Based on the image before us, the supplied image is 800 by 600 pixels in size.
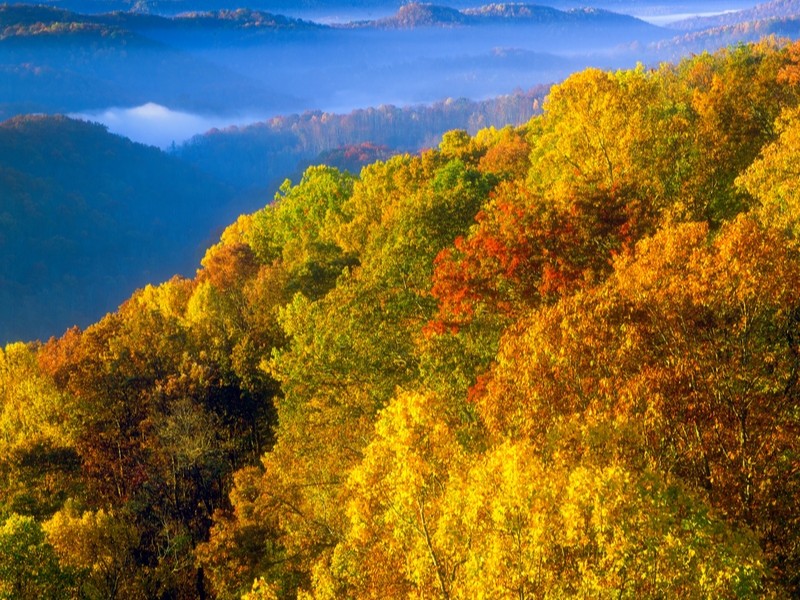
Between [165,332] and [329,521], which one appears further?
[165,332]

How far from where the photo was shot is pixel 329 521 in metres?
29.8

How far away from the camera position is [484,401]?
2077cm

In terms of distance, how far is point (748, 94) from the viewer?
171 feet

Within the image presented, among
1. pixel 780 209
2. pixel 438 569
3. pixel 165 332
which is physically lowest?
pixel 165 332

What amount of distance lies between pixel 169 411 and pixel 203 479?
636 centimetres

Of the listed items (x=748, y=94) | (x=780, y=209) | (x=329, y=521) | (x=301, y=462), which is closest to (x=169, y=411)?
(x=301, y=462)

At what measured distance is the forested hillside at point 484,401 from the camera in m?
15.7

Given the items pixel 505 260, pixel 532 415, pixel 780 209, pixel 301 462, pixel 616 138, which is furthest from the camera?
pixel 616 138

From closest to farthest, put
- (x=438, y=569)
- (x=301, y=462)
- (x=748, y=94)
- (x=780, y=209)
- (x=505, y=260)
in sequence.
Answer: (x=438, y=569), (x=780, y=209), (x=505, y=260), (x=301, y=462), (x=748, y=94)

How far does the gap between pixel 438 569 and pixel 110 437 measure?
3644 cm

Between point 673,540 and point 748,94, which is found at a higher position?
point 748,94

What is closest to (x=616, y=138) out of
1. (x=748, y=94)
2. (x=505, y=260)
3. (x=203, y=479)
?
(x=748, y=94)

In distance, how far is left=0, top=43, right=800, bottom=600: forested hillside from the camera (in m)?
15.7

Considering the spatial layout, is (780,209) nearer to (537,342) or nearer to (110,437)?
(537,342)
